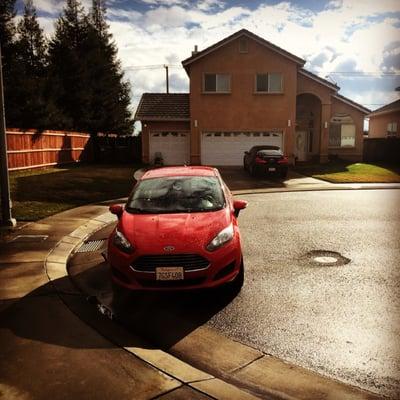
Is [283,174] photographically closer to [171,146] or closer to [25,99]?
[171,146]

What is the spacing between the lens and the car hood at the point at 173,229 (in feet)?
17.0

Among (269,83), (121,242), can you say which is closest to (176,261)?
(121,242)

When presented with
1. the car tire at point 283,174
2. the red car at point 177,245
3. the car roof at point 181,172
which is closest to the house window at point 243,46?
the car tire at point 283,174

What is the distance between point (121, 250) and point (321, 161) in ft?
81.4

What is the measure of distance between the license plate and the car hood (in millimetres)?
235

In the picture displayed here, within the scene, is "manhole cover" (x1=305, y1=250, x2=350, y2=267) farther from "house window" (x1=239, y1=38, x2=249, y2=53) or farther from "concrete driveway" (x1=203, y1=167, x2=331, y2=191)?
"house window" (x1=239, y1=38, x2=249, y2=53)

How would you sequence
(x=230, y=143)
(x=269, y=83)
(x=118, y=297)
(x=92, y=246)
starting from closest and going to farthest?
(x=118, y=297) → (x=92, y=246) → (x=269, y=83) → (x=230, y=143)

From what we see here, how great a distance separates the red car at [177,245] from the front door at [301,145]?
82.7 feet

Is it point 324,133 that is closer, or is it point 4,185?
point 4,185

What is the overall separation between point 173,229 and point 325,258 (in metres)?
3.18

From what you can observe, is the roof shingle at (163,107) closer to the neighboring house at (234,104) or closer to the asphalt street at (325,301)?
the neighboring house at (234,104)

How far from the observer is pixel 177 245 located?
16.9 feet

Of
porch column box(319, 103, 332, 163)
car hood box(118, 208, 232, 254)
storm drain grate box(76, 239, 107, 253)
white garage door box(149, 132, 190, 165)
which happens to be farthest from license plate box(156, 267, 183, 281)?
porch column box(319, 103, 332, 163)

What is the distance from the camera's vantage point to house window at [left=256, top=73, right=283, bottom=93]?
25.7 metres
